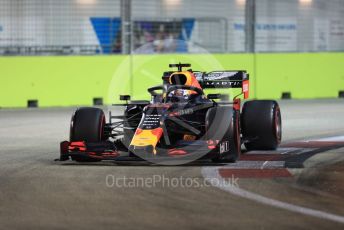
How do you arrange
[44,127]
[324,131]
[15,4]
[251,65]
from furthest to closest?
[251,65] < [15,4] < [44,127] < [324,131]

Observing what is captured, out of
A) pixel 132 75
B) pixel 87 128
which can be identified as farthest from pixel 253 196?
pixel 132 75

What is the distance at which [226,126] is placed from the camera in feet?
36.4

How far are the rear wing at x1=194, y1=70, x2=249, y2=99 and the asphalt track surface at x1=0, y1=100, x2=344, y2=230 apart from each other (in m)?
1.18

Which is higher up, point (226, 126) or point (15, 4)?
point (15, 4)

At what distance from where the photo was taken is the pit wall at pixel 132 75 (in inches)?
945

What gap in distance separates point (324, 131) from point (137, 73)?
9.75 m

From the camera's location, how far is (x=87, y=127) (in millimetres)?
11742

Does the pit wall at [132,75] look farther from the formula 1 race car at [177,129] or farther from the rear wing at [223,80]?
the formula 1 race car at [177,129]

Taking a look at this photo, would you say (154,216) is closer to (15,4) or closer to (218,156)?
(218,156)

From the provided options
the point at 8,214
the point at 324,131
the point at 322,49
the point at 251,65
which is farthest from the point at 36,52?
the point at 8,214

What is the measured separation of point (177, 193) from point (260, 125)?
13.6 feet

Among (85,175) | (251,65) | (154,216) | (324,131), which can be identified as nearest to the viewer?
(154,216)
